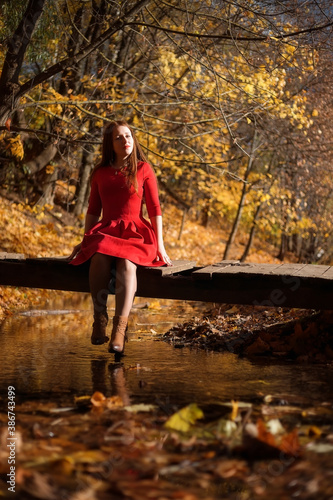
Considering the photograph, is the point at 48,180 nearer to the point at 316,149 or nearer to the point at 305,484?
the point at 316,149

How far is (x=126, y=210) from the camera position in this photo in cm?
550

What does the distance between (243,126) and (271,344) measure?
12.6 metres

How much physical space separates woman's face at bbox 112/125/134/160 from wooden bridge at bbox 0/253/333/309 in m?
1.04

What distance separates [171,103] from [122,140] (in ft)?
8.86

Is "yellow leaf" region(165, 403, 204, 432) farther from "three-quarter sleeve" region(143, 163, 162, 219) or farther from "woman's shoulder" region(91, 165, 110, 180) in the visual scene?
"woman's shoulder" region(91, 165, 110, 180)

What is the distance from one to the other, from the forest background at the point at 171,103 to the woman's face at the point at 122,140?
1.72 m

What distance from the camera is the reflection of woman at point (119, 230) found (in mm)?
5059

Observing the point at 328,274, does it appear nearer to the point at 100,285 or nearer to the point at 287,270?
the point at 287,270

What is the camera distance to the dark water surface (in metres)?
4.03

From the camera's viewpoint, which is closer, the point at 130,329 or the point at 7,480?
the point at 7,480

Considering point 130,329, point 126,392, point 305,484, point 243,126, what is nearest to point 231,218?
point 243,126

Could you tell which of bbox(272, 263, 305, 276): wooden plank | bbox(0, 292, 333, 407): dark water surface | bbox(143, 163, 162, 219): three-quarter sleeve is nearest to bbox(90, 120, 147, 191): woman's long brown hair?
bbox(143, 163, 162, 219): three-quarter sleeve

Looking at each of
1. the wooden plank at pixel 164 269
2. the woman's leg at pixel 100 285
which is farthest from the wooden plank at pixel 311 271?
the woman's leg at pixel 100 285

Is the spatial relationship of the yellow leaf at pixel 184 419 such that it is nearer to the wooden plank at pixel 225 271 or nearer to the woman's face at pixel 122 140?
the wooden plank at pixel 225 271
